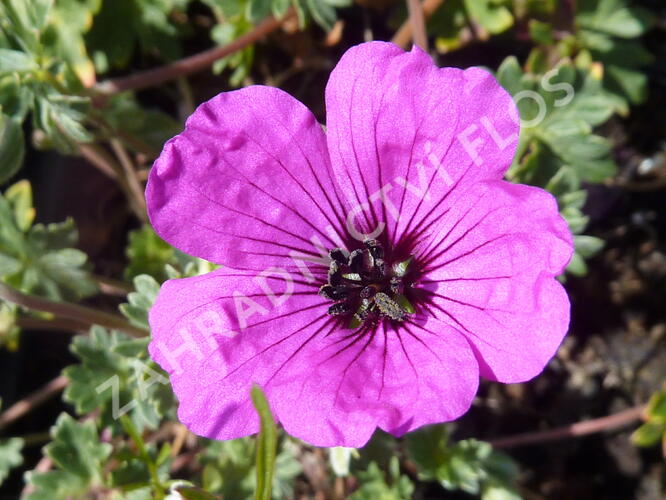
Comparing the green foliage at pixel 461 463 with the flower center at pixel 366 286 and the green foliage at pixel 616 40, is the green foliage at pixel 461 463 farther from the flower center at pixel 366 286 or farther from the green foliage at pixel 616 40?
the green foliage at pixel 616 40

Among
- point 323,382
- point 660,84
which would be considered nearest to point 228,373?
point 323,382

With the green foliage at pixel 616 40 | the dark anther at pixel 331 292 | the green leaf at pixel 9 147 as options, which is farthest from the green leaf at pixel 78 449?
the green foliage at pixel 616 40

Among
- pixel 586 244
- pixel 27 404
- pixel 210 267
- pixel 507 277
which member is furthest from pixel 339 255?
pixel 27 404

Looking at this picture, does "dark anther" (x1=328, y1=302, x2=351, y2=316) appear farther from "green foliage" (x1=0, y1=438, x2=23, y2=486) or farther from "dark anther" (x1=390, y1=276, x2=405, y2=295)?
"green foliage" (x1=0, y1=438, x2=23, y2=486)

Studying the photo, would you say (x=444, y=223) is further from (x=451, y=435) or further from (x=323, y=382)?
(x=451, y=435)

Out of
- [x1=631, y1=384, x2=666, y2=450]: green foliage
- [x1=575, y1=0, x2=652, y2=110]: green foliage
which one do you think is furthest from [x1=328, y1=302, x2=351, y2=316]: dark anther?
[x1=575, y1=0, x2=652, y2=110]: green foliage

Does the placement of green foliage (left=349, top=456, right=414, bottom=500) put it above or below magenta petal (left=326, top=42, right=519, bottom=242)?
below

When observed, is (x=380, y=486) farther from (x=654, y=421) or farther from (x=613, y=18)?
(x=613, y=18)
